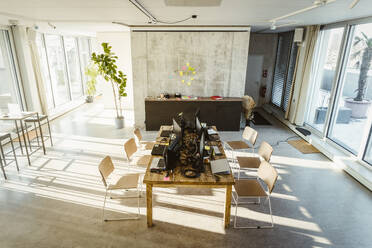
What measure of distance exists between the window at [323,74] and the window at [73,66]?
9945mm

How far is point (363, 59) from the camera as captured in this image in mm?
5289

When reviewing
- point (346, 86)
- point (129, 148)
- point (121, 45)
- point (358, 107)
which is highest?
point (121, 45)

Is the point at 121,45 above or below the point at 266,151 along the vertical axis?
above

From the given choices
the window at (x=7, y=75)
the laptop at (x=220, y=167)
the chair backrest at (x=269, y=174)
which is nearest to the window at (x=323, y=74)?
the chair backrest at (x=269, y=174)

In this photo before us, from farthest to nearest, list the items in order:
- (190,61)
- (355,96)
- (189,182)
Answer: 1. (190,61)
2. (355,96)
3. (189,182)

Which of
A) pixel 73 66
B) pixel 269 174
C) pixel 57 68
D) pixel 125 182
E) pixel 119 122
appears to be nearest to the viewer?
pixel 269 174

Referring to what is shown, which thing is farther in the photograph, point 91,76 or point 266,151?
point 91,76

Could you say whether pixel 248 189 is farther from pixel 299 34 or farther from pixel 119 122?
pixel 299 34

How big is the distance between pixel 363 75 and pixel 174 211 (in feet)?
17.1

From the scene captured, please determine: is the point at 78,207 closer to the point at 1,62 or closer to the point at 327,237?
the point at 327,237

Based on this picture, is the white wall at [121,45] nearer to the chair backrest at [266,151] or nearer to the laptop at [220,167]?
the chair backrest at [266,151]

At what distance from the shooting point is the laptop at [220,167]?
11.0 ft

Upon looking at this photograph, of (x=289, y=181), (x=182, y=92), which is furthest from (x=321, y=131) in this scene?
(x=182, y=92)

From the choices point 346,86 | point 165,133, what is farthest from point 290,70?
point 165,133
